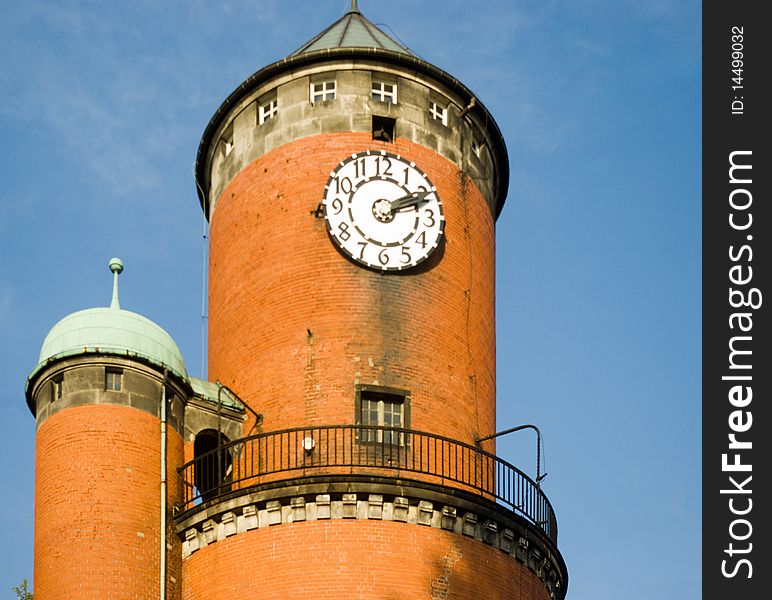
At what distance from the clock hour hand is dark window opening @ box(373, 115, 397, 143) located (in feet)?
4.95

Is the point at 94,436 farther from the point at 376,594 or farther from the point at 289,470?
the point at 376,594

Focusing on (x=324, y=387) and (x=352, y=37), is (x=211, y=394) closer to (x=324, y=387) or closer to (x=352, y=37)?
(x=324, y=387)

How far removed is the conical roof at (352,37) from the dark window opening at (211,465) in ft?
27.4

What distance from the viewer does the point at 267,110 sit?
141 feet

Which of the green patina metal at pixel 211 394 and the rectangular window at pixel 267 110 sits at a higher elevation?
the rectangular window at pixel 267 110

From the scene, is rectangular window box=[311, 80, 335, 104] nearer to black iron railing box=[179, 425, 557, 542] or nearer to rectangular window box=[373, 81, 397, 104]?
rectangular window box=[373, 81, 397, 104]

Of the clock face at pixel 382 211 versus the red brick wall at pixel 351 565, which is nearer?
the red brick wall at pixel 351 565

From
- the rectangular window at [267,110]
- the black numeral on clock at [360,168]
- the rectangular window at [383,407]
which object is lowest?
the rectangular window at [383,407]

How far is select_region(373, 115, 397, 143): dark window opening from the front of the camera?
4184 centimetres

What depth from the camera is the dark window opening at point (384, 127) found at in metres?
41.8

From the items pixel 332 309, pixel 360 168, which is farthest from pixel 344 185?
pixel 332 309

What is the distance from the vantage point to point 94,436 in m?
38.5

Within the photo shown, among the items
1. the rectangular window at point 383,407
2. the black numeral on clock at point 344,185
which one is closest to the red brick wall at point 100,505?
the rectangular window at point 383,407

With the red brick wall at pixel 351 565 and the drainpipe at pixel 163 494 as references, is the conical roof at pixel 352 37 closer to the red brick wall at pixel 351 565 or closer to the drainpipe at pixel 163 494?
the drainpipe at pixel 163 494
